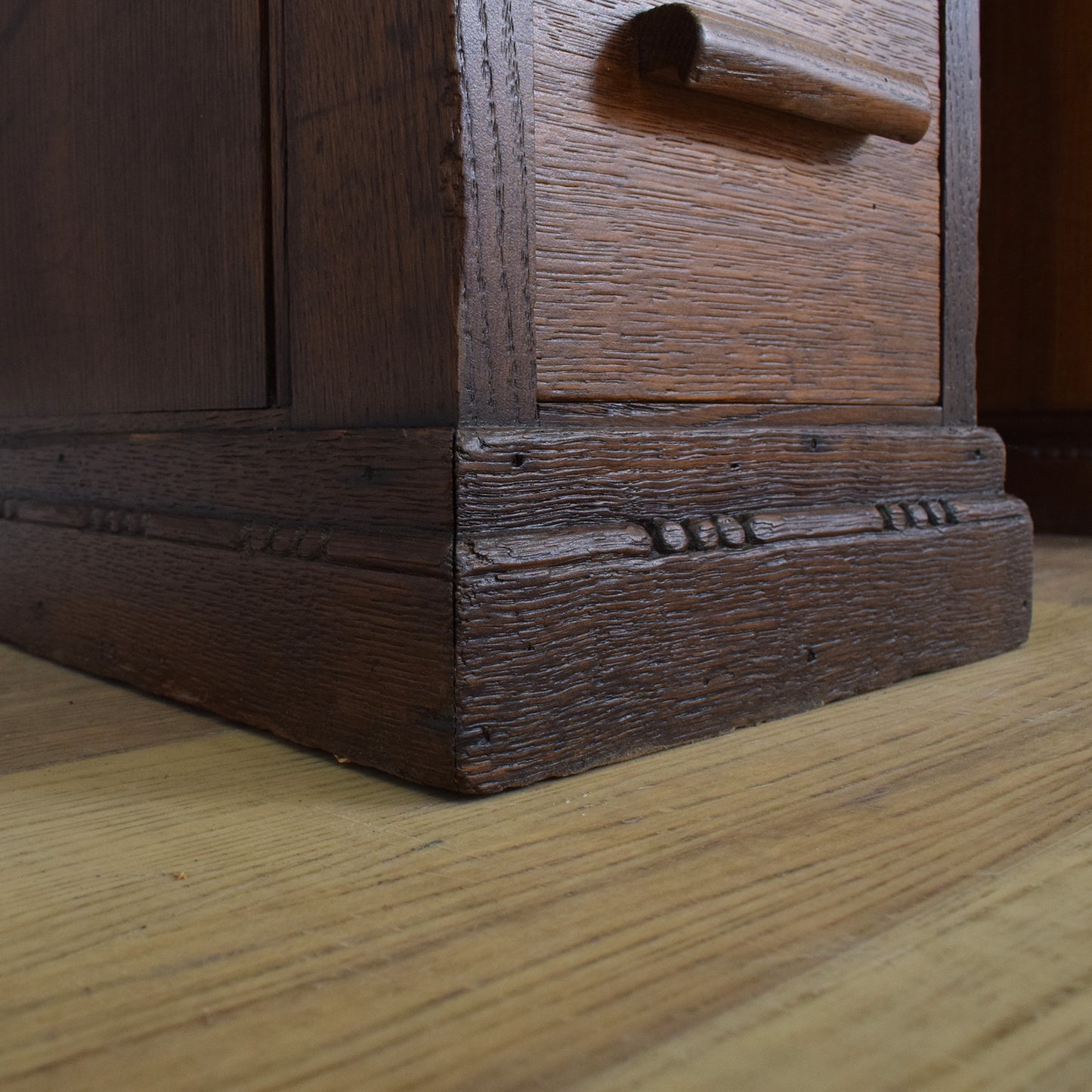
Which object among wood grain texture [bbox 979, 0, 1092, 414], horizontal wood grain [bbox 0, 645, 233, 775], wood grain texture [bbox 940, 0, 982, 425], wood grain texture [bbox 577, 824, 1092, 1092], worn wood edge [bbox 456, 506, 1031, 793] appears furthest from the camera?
wood grain texture [bbox 979, 0, 1092, 414]

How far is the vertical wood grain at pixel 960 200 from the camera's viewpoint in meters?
1.04

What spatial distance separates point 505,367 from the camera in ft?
2.23

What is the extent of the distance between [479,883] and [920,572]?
57cm

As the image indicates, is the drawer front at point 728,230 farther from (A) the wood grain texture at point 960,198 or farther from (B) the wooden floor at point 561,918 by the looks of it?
(B) the wooden floor at point 561,918

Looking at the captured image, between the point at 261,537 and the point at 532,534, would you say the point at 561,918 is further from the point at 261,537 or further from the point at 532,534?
the point at 261,537

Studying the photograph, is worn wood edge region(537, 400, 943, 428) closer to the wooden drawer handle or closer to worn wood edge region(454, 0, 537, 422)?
worn wood edge region(454, 0, 537, 422)

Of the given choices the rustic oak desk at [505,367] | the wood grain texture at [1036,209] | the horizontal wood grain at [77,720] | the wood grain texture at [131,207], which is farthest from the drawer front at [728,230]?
the wood grain texture at [1036,209]

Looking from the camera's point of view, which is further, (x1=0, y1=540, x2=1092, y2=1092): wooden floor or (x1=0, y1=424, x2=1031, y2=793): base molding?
(x1=0, y1=424, x2=1031, y2=793): base molding

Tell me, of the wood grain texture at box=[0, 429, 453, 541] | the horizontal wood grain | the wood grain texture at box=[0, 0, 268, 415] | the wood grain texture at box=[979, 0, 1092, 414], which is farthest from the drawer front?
the wood grain texture at box=[979, 0, 1092, 414]

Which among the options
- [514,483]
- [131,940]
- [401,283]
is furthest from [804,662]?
[131,940]

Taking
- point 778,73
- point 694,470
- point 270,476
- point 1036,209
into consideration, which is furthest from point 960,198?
point 1036,209

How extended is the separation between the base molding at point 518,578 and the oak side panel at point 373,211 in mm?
37

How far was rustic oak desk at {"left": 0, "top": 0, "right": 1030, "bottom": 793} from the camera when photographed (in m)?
0.67

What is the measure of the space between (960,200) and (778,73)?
33 cm
